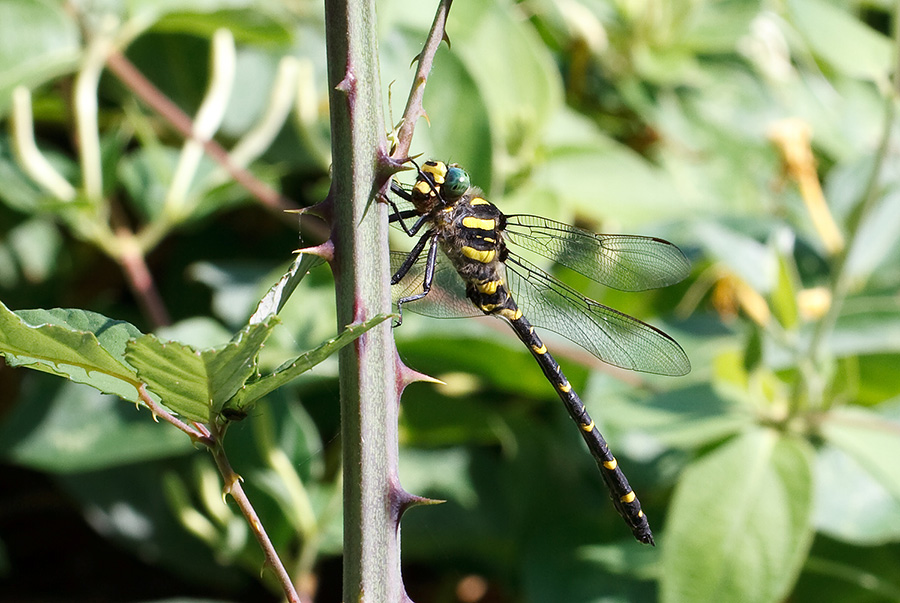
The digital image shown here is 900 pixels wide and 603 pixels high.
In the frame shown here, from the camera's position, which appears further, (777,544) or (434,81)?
(434,81)

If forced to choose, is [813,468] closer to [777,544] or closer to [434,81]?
[777,544]

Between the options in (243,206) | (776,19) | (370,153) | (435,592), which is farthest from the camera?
(776,19)

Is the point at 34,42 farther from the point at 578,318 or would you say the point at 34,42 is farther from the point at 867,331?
the point at 867,331

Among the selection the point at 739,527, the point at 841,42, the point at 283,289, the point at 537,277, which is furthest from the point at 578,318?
the point at 283,289

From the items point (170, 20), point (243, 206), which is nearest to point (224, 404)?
point (170, 20)

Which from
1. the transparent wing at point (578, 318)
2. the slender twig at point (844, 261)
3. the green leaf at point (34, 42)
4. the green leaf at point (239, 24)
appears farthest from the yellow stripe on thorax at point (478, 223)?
the green leaf at point (34, 42)

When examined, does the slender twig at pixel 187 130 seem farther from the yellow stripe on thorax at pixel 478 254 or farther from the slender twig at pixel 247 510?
the slender twig at pixel 247 510

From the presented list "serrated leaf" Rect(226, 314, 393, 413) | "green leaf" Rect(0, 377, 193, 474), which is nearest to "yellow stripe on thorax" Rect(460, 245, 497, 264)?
"green leaf" Rect(0, 377, 193, 474)
